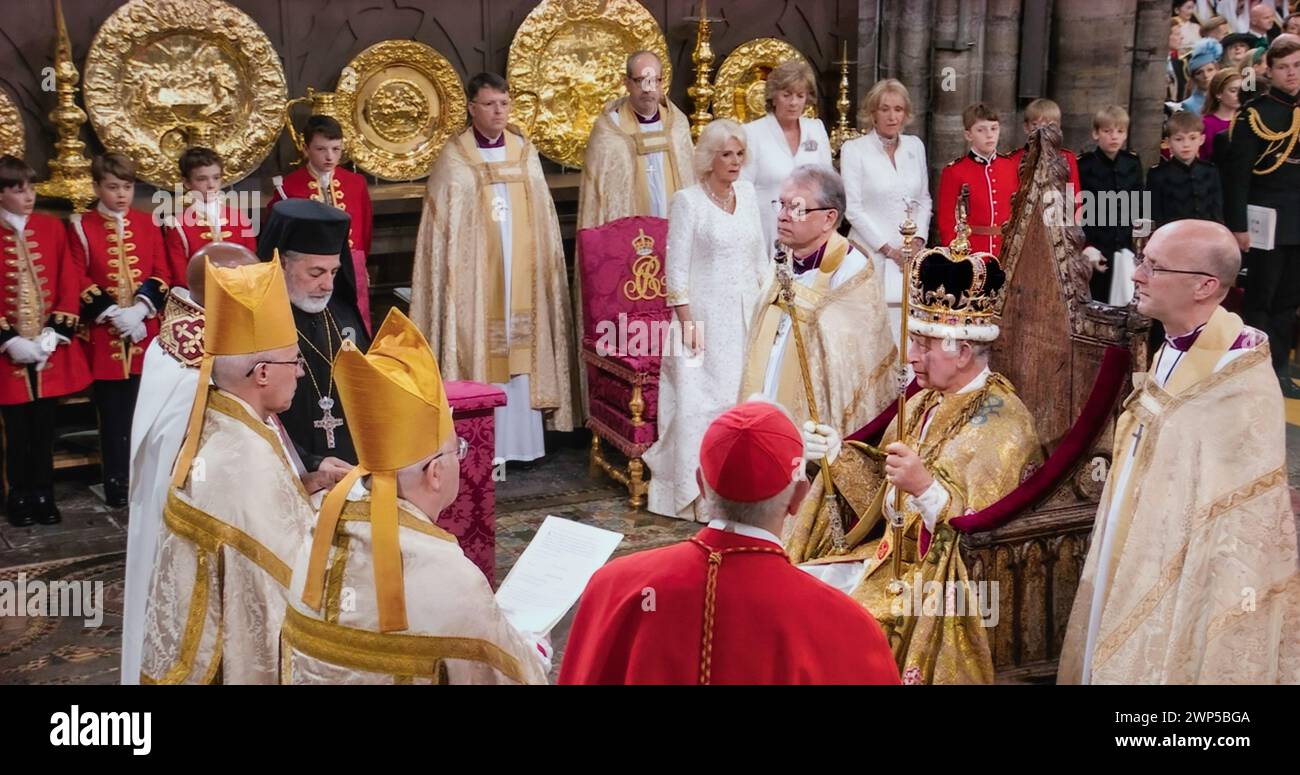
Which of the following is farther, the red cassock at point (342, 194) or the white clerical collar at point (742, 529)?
the red cassock at point (342, 194)

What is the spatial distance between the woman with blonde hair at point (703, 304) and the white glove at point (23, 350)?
9.68ft

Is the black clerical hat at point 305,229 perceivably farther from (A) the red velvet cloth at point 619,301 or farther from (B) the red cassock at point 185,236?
(A) the red velvet cloth at point 619,301

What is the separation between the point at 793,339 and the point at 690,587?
3.01m

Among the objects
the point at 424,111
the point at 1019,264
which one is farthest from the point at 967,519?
the point at 424,111

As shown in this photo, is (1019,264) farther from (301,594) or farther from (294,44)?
(294,44)

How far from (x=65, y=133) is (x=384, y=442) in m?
5.65

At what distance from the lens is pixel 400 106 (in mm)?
9148

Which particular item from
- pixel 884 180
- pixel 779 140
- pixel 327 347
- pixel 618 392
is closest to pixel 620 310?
pixel 618 392

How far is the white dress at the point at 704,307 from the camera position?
7.09 metres

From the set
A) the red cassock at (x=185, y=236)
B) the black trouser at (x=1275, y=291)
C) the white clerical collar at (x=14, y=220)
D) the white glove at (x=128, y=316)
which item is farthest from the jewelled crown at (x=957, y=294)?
the black trouser at (x=1275, y=291)

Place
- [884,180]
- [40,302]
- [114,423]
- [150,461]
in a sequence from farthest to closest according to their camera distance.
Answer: [884,180] < [114,423] < [40,302] < [150,461]

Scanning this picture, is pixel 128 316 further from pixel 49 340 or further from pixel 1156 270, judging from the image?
pixel 1156 270

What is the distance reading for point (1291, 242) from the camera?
8555 millimetres

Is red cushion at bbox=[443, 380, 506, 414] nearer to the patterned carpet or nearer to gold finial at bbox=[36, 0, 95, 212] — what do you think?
the patterned carpet
